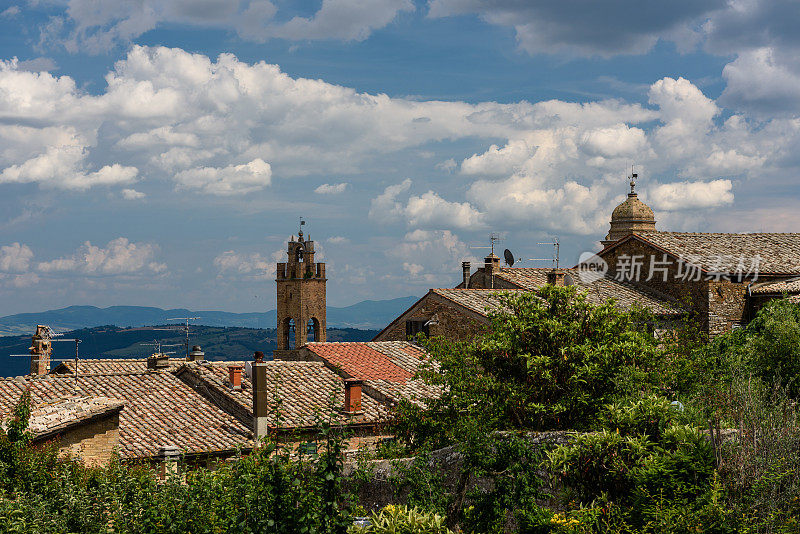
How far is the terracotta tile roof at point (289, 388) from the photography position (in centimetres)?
2127

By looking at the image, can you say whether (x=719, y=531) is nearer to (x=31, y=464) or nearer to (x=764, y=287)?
(x=31, y=464)

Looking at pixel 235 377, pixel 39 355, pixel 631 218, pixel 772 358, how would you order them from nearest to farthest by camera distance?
pixel 772 358
pixel 235 377
pixel 39 355
pixel 631 218

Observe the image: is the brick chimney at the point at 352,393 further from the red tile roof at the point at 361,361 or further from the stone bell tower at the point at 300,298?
the stone bell tower at the point at 300,298

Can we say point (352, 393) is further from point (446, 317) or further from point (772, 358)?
point (772, 358)

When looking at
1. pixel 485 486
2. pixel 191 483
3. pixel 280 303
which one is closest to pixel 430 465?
pixel 485 486

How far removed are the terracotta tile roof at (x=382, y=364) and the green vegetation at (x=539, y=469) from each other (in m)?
11.3

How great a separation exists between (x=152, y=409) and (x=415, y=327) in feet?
36.7

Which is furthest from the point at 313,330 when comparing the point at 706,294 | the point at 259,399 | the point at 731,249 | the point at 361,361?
the point at 259,399

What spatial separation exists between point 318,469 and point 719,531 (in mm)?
3360

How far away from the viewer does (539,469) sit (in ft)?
25.9

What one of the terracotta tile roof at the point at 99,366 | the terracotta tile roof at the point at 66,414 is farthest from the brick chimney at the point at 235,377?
the terracotta tile roof at the point at 99,366

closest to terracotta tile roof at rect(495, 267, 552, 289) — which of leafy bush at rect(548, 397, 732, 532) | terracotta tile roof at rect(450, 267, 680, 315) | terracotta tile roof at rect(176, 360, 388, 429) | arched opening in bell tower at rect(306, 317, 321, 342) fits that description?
terracotta tile roof at rect(450, 267, 680, 315)

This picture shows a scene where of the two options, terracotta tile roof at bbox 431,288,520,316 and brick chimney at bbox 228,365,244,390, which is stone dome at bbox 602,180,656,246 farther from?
brick chimney at bbox 228,365,244,390

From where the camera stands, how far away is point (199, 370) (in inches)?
932
